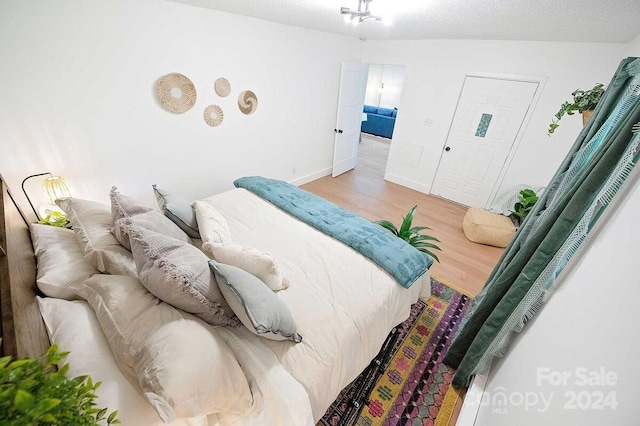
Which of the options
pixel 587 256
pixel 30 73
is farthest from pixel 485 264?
pixel 30 73

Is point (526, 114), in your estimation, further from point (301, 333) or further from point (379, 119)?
point (379, 119)

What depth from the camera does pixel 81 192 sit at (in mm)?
2221

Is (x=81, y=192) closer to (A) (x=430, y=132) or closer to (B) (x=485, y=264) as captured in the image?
(B) (x=485, y=264)

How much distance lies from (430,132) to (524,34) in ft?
5.14

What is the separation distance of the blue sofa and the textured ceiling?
14.4 ft

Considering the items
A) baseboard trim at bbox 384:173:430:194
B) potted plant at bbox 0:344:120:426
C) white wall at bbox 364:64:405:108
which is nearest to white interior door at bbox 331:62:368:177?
baseboard trim at bbox 384:173:430:194

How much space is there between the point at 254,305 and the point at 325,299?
0.48 m

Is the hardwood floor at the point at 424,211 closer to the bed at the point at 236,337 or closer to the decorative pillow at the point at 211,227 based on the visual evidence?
the bed at the point at 236,337

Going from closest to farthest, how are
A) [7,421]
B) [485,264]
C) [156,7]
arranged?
[7,421] < [156,7] < [485,264]

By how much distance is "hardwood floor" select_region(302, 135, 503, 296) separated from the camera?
2.61 m

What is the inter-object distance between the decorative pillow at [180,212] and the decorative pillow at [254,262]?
1.25 feet

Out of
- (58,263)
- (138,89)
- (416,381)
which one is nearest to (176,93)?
(138,89)

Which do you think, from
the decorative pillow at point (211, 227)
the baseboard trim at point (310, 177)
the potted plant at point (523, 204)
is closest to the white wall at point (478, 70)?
the potted plant at point (523, 204)

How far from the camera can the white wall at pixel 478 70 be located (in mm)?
2727
